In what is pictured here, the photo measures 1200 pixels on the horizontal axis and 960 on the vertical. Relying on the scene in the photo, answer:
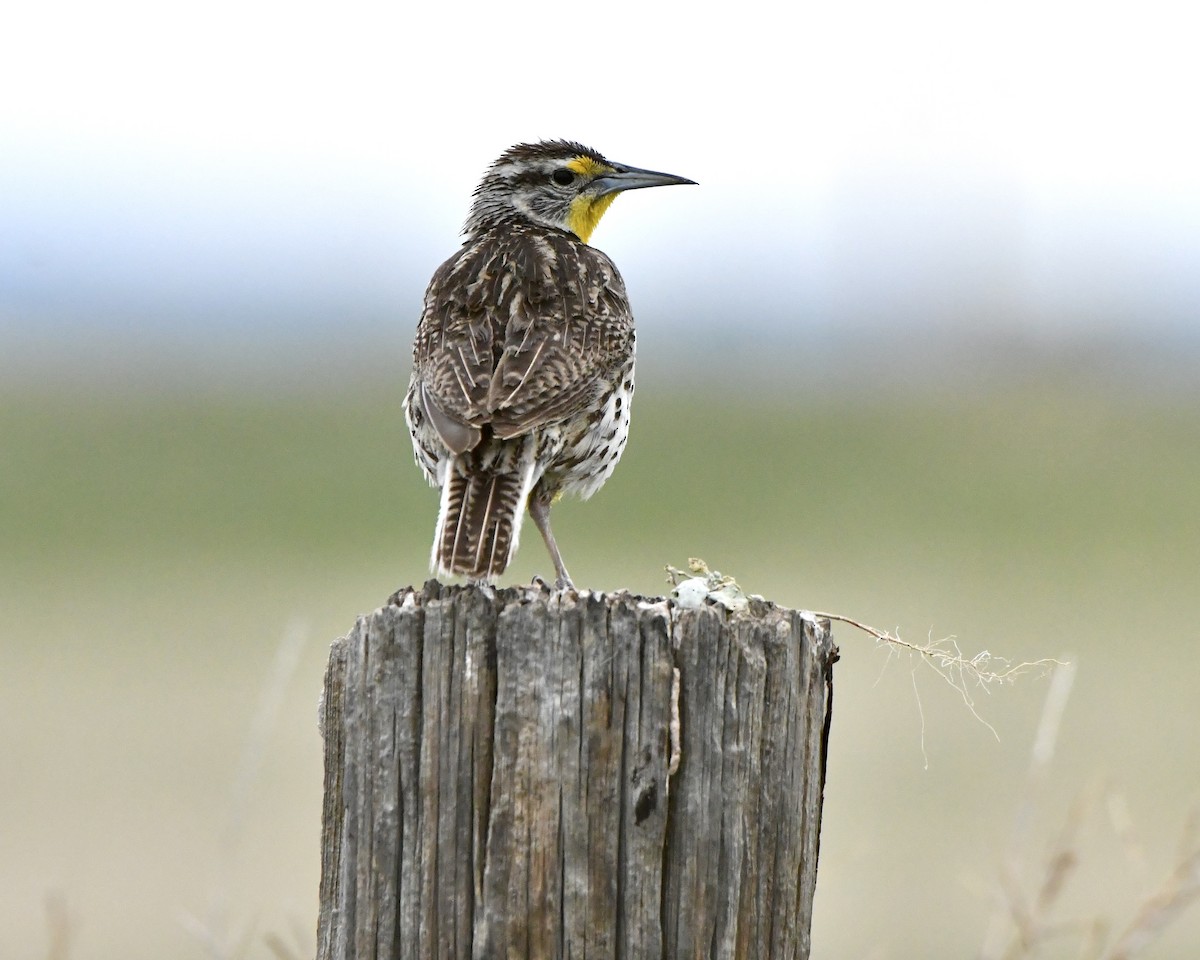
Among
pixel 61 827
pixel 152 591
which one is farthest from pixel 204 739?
pixel 152 591

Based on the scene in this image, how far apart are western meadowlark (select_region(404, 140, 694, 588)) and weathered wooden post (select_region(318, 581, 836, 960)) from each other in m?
1.16

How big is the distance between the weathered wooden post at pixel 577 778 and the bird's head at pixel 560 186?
3443 millimetres

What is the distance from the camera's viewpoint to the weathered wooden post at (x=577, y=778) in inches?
97.8

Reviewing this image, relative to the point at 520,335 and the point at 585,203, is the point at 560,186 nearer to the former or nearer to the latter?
the point at 585,203

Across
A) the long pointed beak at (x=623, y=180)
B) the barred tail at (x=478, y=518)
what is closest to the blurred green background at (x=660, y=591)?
the barred tail at (x=478, y=518)

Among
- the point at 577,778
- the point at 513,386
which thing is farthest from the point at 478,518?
the point at 577,778

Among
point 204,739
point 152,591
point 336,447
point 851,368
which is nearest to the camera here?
point 204,739

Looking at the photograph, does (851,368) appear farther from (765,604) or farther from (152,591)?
(765,604)

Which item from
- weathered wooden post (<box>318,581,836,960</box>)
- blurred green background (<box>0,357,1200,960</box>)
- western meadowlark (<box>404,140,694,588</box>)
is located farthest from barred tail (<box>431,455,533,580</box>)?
weathered wooden post (<box>318,581,836,960</box>)

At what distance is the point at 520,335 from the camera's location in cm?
450

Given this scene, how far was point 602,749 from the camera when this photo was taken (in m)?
2.49

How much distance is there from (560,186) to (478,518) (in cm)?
229

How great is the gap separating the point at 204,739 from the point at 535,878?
835 cm

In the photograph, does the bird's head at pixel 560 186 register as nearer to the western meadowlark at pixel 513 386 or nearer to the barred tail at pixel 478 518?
the western meadowlark at pixel 513 386
